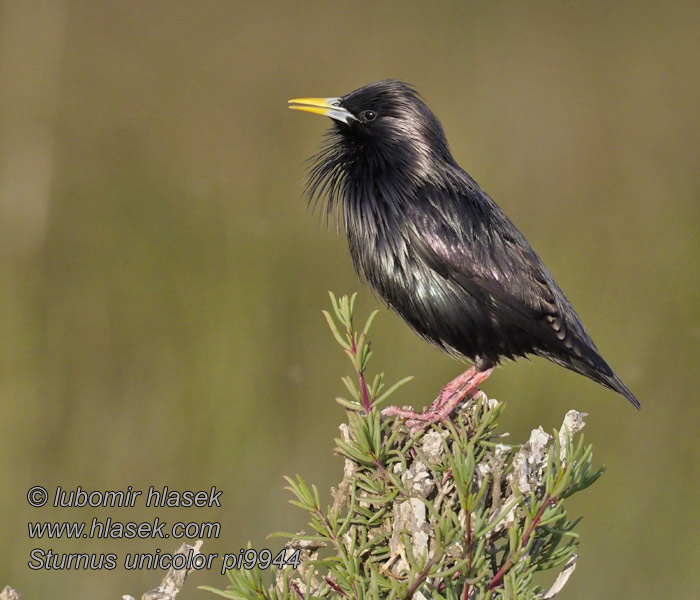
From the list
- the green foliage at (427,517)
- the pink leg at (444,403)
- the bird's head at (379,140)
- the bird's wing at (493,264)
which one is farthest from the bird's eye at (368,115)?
the green foliage at (427,517)

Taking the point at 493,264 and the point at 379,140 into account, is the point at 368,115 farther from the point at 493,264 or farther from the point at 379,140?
the point at 493,264

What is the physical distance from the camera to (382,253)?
2.86 metres

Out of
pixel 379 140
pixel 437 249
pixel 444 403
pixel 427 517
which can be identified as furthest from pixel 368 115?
pixel 427 517

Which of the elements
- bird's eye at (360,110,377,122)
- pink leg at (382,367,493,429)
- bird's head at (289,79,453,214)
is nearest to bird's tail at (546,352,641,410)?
pink leg at (382,367,493,429)

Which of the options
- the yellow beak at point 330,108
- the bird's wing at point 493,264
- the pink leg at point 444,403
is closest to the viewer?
the pink leg at point 444,403

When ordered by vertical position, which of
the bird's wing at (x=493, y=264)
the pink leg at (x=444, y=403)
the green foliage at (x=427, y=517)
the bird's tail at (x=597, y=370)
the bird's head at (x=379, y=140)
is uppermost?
the bird's head at (x=379, y=140)

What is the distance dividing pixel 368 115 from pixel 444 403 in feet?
3.27

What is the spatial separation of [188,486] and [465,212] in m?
1.58

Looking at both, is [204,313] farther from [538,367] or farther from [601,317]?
[601,317]

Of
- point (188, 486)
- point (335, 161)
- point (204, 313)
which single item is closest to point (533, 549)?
point (335, 161)

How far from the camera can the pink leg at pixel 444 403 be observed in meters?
2.25

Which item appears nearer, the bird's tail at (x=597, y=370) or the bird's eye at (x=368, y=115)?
the bird's tail at (x=597, y=370)

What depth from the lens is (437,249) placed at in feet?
9.29

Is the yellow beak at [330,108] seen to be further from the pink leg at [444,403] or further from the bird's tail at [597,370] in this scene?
the bird's tail at [597,370]
